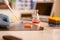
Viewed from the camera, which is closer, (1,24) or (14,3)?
(1,24)

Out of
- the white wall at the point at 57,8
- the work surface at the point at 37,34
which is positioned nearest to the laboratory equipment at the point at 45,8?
the white wall at the point at 57,8

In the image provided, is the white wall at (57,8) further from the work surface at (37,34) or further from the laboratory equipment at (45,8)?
the work surface at (37,34)

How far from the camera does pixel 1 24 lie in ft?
2.87

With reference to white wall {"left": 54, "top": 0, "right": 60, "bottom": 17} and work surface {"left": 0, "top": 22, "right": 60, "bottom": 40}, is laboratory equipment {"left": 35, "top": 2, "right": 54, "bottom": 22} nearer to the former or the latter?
white wall {"left": 54, "top": 0, "right": 60, "bottom": 17}

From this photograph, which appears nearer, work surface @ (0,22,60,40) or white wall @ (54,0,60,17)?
work surface @ (0,22,60,40)

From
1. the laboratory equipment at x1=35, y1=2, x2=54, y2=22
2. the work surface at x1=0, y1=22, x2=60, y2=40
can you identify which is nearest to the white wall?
the laboratory equipment at x1=35, y1=2, x2=54, y2=22

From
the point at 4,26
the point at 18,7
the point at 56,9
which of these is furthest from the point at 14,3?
the point at 4,26

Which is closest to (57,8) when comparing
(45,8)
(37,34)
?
(45,8)

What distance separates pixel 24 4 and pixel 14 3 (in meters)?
0.20

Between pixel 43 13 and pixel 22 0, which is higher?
pixel 22 0

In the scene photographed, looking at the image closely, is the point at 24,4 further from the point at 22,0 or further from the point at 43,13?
the point at 43,13

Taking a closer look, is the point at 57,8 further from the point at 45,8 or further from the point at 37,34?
the point at 37,34

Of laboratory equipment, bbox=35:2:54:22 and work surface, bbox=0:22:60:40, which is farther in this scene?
laboratory equipment, bbox=35:2:54:22

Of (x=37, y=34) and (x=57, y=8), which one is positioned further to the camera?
(x=57, y=8)
